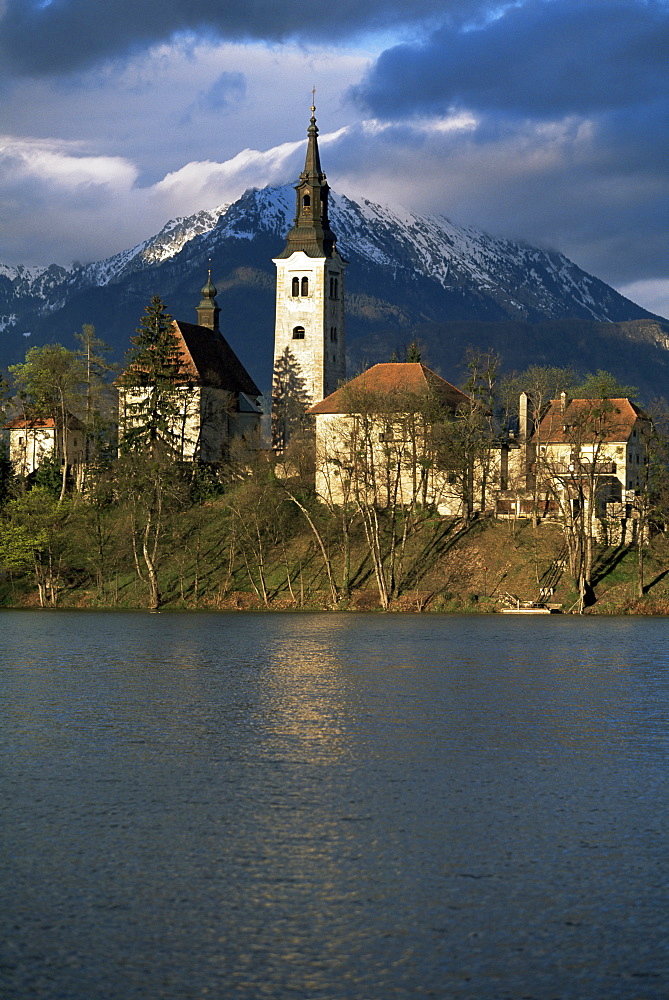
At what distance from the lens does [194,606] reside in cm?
8969

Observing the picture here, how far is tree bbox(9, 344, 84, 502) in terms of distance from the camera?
4392 inches

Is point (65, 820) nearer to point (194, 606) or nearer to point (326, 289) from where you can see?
point (194, 606)

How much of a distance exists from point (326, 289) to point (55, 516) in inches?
1654

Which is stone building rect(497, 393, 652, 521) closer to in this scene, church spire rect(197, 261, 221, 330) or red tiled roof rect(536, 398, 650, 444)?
red tiled roof rect(536, 398, 650, 444)

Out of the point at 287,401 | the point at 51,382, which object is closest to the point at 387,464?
the point at 51,382

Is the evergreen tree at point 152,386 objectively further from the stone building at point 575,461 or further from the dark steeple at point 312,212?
the stone building at point 575,461

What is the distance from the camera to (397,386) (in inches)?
4099

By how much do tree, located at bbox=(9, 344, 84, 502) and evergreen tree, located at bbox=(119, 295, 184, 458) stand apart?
14.3 feet

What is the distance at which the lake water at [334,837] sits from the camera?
Result: 16844mm

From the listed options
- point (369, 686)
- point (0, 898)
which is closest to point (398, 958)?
point (0, 898)

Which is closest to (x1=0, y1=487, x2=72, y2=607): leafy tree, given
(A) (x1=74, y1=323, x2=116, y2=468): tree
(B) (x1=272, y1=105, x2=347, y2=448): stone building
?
(A) (x1=74, y1=323, x2=116, y2=468): tree

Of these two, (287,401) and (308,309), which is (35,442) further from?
(308,309)

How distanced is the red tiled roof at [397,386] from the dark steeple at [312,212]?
70.7ft

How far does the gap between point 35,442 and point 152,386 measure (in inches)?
1090
